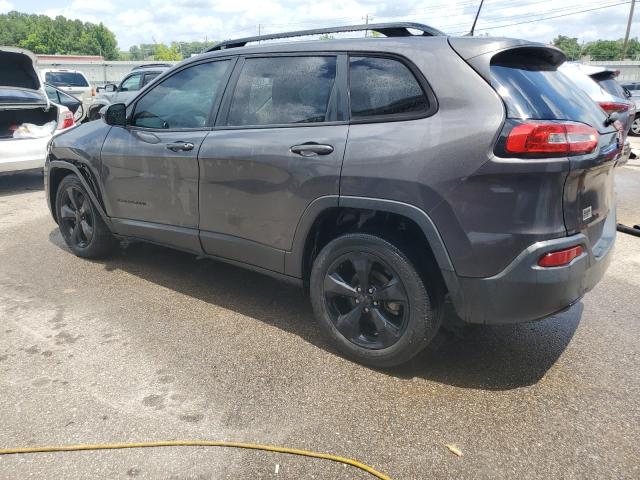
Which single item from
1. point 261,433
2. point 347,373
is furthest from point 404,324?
point 261,433

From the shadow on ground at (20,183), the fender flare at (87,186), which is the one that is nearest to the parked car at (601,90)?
the fender flare at (87,186)

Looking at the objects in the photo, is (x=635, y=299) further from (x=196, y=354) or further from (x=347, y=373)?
(x=196, y=354)

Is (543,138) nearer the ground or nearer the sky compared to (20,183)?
nearer the sky

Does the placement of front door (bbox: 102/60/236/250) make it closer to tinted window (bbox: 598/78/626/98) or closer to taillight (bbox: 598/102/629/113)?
taillight (bbox: 598/102/629/113)

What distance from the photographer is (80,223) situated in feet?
16.2

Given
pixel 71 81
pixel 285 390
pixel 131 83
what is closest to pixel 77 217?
pixel 285 390

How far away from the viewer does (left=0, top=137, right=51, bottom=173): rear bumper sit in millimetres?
7543

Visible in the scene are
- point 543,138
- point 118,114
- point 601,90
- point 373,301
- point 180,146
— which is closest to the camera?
point 543,138

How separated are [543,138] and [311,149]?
124 centimetres

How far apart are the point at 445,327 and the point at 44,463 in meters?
2.34

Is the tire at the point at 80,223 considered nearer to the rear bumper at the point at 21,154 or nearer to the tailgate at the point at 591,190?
the rear bumper at the point at 21,154

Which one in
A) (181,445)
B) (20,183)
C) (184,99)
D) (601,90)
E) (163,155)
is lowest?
(20,183)

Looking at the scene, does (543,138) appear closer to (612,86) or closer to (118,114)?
(118,114)

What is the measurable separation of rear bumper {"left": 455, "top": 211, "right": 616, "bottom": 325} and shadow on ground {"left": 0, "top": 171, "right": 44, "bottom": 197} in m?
7.63
